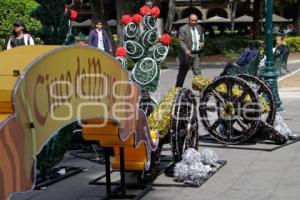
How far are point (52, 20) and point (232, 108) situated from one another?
11.1ft

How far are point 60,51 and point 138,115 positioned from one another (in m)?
1.98

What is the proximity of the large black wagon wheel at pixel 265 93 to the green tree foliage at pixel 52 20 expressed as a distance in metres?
3.32

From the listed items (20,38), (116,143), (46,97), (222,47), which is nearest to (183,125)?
(116,143)

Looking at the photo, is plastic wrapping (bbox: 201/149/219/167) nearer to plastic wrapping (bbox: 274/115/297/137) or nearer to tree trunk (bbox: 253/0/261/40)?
plastic wrapping (bbox: 274/115/297/137)

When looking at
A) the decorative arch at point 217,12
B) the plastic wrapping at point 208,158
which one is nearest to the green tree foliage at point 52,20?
the plastic wrapping at point 208,158

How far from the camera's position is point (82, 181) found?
291 inches

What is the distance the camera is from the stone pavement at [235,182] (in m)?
6.56

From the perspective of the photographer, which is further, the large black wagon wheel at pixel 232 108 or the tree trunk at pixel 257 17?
the tree trunk at pixel 257 17

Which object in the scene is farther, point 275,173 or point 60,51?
point 275,173

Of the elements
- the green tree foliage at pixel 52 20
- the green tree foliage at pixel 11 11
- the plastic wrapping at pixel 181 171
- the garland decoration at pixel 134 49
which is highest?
the green tree foliage at pixel 11 11

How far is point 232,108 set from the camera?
9023 millimetres

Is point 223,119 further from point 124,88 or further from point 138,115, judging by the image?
point 124,88

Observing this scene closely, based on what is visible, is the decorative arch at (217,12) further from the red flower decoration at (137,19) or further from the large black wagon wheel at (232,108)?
the large black wagon wheel at (232,108)

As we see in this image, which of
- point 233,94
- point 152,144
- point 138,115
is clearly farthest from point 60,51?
point 233,94
